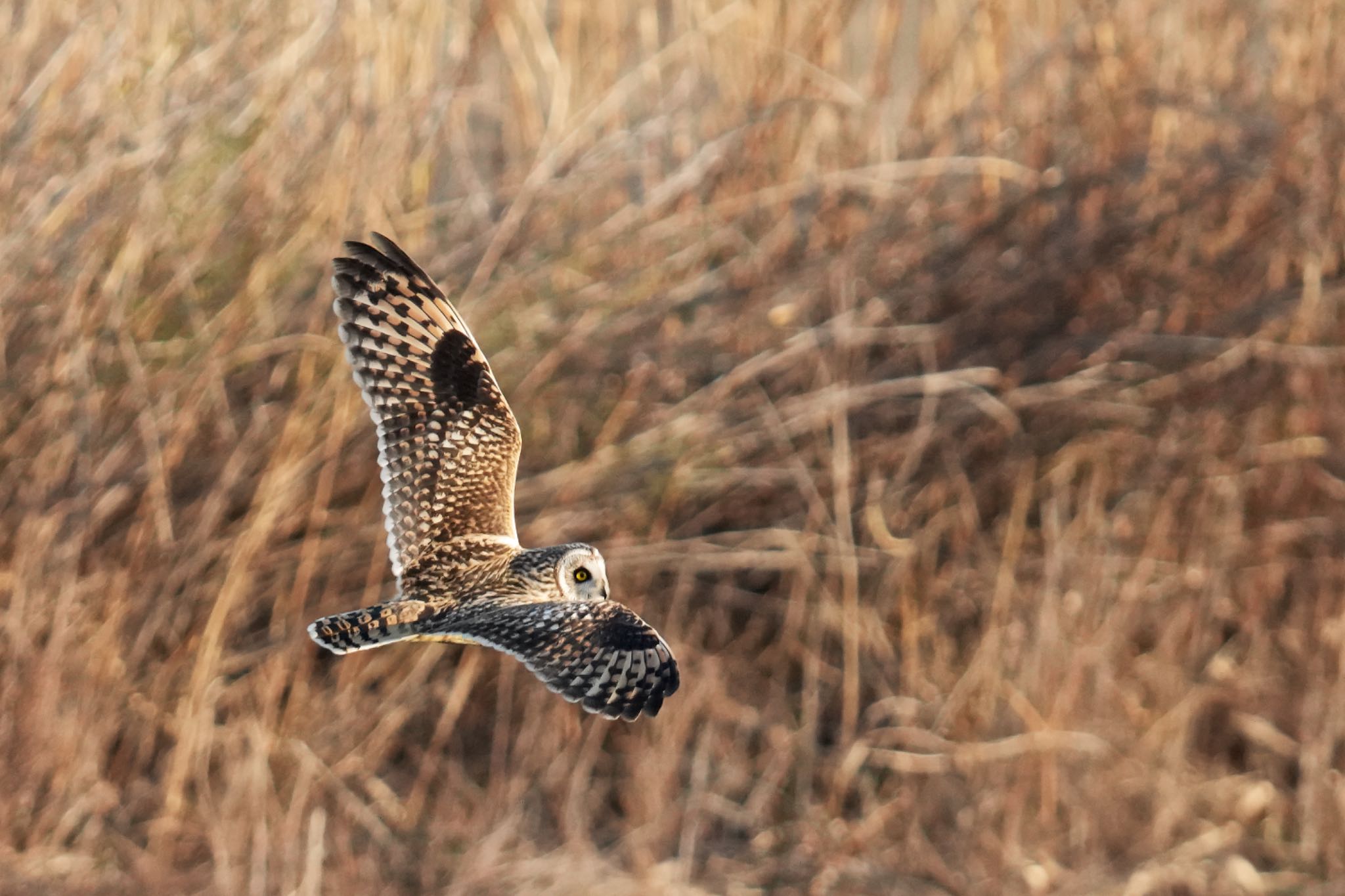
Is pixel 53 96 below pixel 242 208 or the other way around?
the other way around

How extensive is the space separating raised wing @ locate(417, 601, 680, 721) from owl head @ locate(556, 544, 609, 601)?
28 millimetres

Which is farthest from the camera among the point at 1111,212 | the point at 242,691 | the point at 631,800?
the point at 1111,212

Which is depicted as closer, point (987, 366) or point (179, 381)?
point (179, 381)

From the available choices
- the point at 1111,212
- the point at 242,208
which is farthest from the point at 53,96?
the point at 1111,212

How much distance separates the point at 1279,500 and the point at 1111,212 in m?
0.78

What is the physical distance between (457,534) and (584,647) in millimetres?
320

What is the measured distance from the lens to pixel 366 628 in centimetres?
135

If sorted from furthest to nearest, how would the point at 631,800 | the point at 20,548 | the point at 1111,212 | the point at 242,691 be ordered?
the point at 1111,212, the point at 631,800, the point at 242,691, the point at 20,548

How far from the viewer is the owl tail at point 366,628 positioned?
4.40 feet

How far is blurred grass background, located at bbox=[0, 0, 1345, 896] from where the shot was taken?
3.10m

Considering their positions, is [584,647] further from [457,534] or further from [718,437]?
[718,437]

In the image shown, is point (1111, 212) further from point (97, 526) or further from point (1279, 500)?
point (97, 526)

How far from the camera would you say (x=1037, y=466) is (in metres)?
3.90

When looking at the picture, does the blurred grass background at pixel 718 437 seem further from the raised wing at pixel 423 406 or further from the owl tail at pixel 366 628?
the owl tail at pixel 366 628
